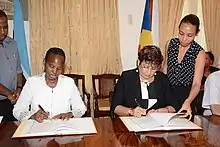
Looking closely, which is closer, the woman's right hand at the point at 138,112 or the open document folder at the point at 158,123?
the open document folder at the point at 158,123

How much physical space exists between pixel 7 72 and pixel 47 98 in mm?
963

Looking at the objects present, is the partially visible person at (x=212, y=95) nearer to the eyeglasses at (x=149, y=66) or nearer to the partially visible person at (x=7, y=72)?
the eyeglasses at (x=149, y=66)

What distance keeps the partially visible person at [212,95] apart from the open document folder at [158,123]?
43 cm

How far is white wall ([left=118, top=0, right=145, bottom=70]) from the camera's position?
5641 mm

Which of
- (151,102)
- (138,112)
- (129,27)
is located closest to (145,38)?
(129,27)

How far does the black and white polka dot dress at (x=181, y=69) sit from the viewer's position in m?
3.39

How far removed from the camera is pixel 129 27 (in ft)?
18.7

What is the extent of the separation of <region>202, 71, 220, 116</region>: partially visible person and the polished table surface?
50 cm

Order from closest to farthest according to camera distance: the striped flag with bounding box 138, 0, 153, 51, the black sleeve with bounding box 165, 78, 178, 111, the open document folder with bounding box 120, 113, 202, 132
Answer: the open document folder with bounding box 120, 113, 202, 132 → the black sleeve with bounding box 165, 78, 178, 111 → the striped flag with bounding box 138, 0, 153, 51

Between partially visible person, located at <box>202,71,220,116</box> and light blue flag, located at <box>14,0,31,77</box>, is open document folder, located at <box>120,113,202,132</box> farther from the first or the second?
light blue flag, located at <box>14,0,31,77</box>

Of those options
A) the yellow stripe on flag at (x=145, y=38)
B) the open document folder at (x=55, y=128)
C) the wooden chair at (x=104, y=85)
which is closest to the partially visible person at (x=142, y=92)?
the open document folder at (x=55, y=128)

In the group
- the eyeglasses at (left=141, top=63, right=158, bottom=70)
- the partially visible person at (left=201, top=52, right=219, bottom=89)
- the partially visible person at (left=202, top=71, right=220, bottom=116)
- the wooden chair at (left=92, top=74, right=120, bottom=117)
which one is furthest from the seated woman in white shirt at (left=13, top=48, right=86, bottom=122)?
the partially visible person at (left=201, top=52, right=219, bottom=89)

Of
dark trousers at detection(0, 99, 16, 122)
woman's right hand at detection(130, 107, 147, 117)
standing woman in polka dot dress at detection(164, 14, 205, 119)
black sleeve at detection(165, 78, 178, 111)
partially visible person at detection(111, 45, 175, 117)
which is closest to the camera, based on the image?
woman's right hand at detection(130, 107, 147, 117)

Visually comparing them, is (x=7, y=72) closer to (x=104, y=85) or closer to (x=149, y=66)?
(x=149, y=66)
